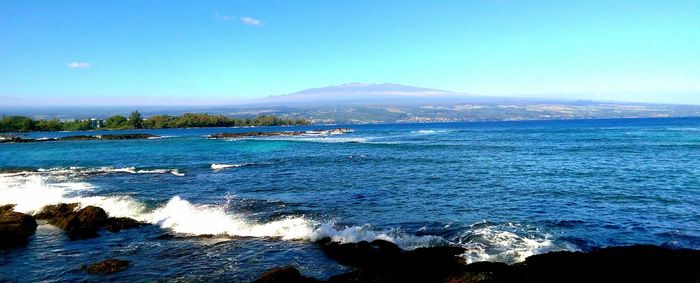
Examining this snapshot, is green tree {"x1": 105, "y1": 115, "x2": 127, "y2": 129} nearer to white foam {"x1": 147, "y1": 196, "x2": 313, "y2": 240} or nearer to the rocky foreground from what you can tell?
white foam {"x1": 147, "y1": 196, "x2": 313, "y2": 240}

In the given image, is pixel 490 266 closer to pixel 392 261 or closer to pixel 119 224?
pixel 392 261

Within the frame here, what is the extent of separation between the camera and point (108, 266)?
49.7 ft

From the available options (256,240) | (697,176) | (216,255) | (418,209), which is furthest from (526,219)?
(697,176)

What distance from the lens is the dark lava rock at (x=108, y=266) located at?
48.8 feet

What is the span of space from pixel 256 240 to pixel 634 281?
42.9 ft

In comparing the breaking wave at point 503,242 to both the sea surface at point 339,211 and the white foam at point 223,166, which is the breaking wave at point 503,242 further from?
the white foam at point 223,166

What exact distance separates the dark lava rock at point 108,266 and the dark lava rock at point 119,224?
5.93 meters

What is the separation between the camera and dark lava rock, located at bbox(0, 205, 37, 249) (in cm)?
1889

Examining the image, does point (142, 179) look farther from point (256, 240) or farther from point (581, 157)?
point (581, 157)

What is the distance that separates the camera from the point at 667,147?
2169 inches

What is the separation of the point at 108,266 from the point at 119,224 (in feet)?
23.6

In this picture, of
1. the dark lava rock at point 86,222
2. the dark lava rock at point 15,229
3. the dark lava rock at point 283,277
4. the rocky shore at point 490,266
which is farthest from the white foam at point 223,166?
the dark lava rock at point 283,277

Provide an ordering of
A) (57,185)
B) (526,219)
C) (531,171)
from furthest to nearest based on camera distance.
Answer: (531,171) < (57,185) < (526,219)

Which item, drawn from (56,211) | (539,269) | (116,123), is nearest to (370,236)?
(539,269)
